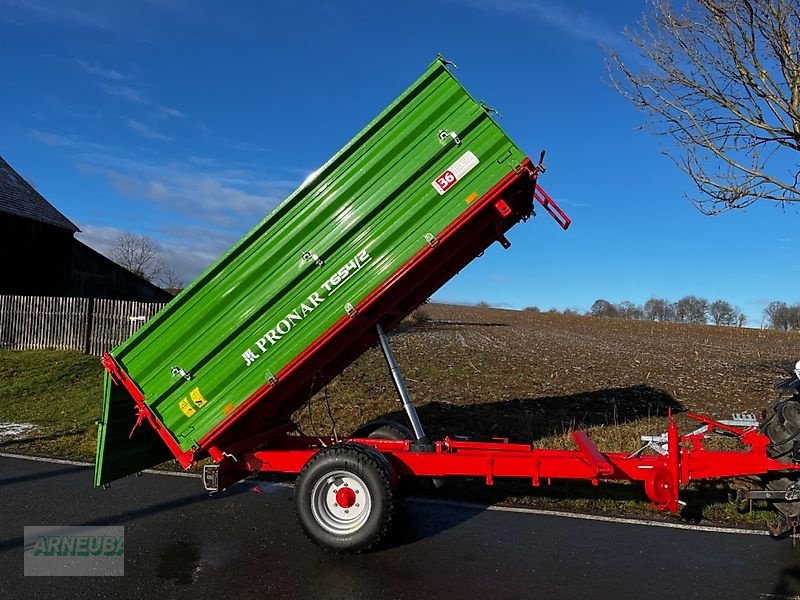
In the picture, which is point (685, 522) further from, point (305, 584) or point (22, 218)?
point (22, 218)

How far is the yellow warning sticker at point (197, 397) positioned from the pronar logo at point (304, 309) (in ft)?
1.60

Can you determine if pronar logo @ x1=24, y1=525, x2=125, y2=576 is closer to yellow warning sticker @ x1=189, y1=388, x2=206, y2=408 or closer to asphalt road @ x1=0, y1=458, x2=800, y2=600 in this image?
asphalt road @ x1=0, y1=458, x2=800, y2=600

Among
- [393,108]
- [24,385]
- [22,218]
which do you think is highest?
[22,218]

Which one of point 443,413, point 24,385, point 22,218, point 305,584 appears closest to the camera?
point 305,584

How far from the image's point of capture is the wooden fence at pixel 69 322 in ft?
59.0

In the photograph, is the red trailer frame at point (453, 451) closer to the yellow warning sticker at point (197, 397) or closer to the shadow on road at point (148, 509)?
the yellow warning sticker at point (197, 397)

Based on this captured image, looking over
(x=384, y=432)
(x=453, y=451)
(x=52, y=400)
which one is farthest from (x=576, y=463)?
(x=52, y=400)

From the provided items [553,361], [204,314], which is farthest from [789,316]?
[204,314]

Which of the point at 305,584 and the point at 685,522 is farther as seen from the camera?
the point at 685,522

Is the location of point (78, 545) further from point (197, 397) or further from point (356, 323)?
point (356, 323)

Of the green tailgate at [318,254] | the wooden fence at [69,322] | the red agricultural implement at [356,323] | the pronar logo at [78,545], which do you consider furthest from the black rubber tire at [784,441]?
the wooden fence at [69,322]

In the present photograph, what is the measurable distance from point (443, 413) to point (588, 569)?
5.73 metres

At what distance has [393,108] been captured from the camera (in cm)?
511

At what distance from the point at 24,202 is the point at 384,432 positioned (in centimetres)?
2463
